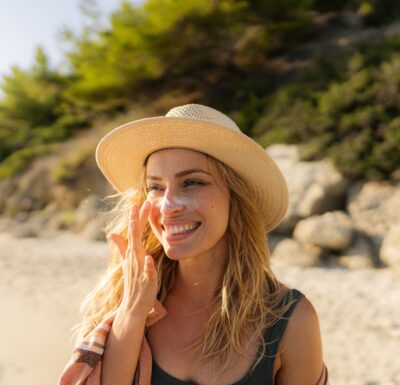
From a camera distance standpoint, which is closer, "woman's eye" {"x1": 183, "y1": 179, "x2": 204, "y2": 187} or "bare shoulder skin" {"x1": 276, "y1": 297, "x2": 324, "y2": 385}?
"bare shoulder skin" {"x1": 276, "y1": 297, "x2": 324, "y2": 385}

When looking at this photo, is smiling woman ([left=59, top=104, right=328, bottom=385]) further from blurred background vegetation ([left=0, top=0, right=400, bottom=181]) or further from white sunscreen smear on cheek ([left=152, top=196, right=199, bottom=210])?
blurred background vegetation ([left=0, top=0, right=400, bottom=181])

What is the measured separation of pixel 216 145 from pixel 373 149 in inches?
306

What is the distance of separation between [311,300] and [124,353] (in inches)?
193

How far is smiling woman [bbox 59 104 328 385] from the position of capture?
157 cm

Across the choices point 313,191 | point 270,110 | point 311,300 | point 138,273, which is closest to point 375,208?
point 313,191

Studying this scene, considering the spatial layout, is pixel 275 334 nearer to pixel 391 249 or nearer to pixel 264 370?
pixel 264 370

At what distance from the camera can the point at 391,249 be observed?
23.1 feet

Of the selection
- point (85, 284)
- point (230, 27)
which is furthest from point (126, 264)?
point (230, 27)

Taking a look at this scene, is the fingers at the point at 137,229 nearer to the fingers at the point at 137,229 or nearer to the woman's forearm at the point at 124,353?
the fingers at the point at 137,229

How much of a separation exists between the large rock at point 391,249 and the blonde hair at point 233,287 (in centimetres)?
573

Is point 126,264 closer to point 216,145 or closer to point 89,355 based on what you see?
point 89,355

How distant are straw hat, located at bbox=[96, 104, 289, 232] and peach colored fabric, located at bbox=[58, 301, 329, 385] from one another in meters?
0.72

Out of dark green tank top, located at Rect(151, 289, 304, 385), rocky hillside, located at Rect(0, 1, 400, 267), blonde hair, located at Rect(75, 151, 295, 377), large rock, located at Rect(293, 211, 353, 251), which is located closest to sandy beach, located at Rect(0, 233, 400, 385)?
large rock, located at Rect(293, 211, 353, 251)

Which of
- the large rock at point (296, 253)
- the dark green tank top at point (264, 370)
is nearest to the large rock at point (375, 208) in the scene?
the large rock at point (296, 253)
